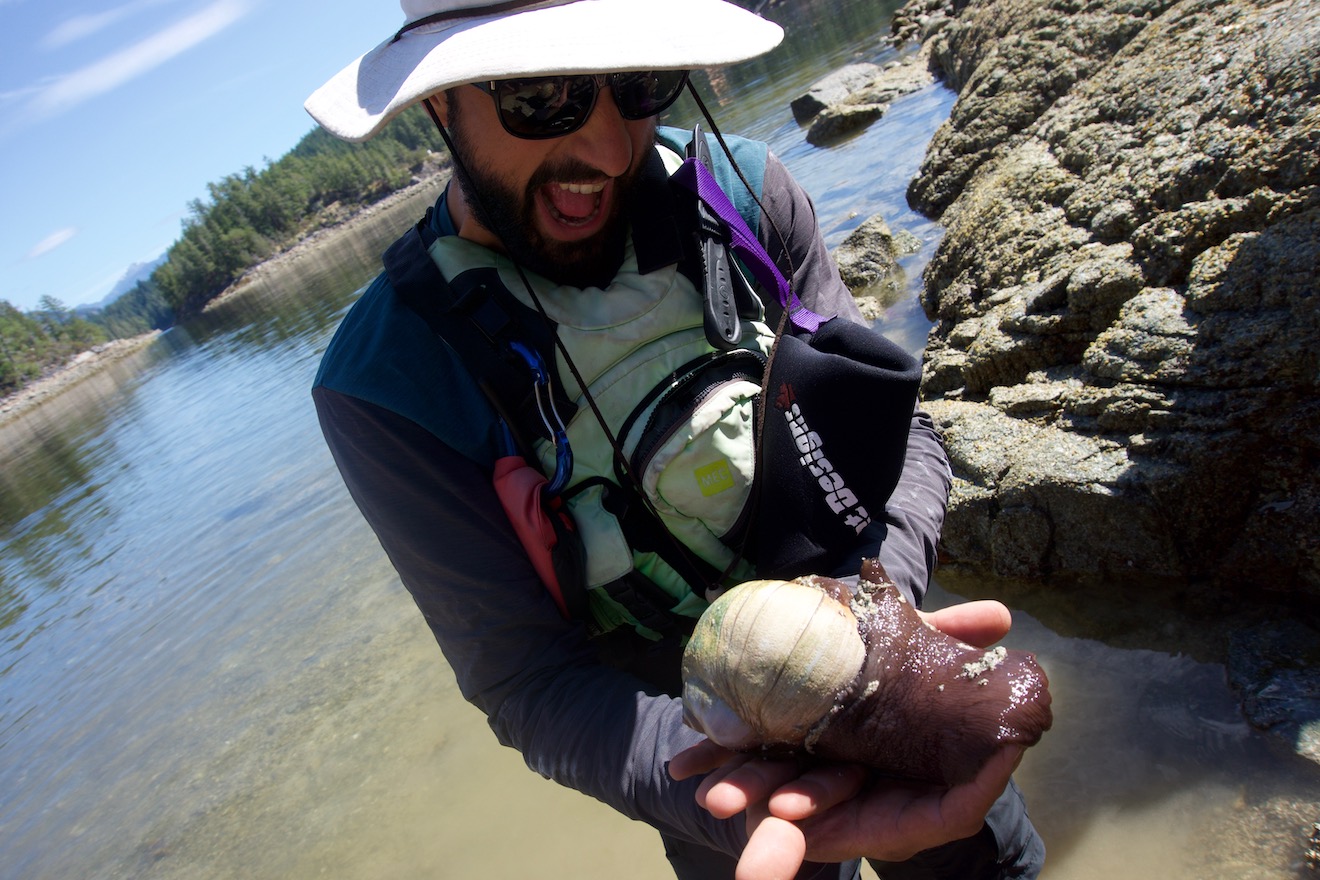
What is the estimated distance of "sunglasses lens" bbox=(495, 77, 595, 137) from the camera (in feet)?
6.84

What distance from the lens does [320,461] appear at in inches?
504

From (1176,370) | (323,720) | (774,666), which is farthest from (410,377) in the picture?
(323,720)

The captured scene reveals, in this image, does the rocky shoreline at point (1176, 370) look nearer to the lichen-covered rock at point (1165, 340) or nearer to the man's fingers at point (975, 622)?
the lichen-covered rock at point (1165, 340)

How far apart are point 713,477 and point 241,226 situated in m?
136

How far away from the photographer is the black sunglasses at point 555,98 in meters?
2.09

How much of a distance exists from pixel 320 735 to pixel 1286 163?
7.27m

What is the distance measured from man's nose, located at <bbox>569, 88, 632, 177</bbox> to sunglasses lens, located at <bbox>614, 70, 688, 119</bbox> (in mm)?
30

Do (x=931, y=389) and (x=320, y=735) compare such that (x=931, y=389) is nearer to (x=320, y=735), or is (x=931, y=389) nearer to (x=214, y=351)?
(x=320, y=735)

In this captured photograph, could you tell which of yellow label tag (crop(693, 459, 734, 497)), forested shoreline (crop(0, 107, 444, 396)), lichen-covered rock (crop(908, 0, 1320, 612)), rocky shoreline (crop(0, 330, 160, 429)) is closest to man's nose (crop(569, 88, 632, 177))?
yellow label tag (crop(693, 459, 734, 497))

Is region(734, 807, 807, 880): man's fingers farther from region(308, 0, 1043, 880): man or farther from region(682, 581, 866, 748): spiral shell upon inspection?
region(682, 581, 866, 748): spiral shell

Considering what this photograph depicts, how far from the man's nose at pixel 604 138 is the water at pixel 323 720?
3.04 metres

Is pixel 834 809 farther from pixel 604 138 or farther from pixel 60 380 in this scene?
pixel 60 380

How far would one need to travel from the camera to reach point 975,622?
1911 mm

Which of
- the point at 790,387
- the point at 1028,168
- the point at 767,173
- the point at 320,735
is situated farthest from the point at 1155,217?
the point at 320,735
